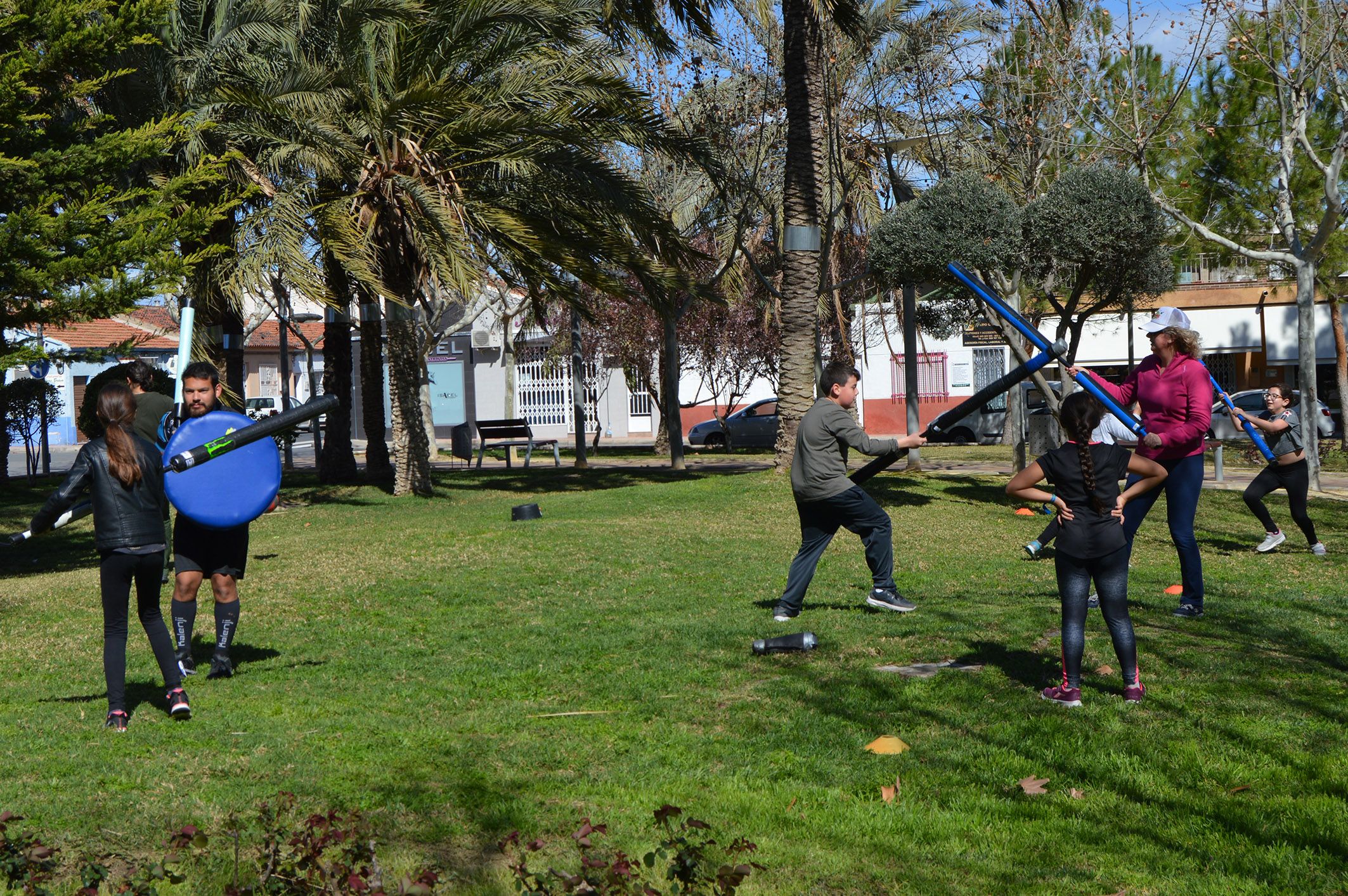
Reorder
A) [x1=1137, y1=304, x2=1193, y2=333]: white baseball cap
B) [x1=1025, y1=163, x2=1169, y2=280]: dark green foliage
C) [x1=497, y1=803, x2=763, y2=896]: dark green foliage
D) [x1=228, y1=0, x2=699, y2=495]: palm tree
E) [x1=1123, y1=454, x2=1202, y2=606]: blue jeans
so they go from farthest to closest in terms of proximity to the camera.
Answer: [x1=228, y1=0, x2=699, y2=495]: palm tree < [x1=1025, y1=163, x2=1169, y2=280]: dark green foliage < [x1=1137, y1=304, x2=1193, y2=333]: white baseball cap < [x1=1123, y1=454, x2=1202, y2=606]: blue jeans < [x1=497, y1=803, x2=763, y2=896]: dark green foliage

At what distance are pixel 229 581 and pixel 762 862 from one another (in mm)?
3952

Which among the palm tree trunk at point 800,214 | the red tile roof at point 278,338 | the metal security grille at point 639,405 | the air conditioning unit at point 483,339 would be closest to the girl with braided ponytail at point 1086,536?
the palm tree trunk at point 800,214

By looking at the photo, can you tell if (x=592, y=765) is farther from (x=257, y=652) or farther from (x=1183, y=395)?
(x=1183, y=395)

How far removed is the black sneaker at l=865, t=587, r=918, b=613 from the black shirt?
8.98 feet

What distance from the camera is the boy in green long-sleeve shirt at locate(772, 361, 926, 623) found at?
311 inches

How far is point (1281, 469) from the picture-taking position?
11477 mm

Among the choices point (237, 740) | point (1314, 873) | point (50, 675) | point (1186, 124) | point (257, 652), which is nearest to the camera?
point (1314, 873)

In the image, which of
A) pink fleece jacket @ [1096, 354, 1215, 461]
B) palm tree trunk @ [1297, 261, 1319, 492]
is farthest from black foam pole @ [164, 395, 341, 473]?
palm tree trunk @ [1297, 261, 1319, 492]

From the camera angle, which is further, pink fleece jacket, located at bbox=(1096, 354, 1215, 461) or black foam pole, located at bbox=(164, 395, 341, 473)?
pink fleece jacket, located at bbox=(1096, 354, 1215, 461)

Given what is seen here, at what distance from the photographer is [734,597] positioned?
9.44 m

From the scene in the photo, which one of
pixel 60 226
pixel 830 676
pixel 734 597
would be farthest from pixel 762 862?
pixel 60 226

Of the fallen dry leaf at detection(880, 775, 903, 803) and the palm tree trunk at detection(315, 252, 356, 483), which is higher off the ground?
the palm tree trunk at detection(315, 252, 356, 483)

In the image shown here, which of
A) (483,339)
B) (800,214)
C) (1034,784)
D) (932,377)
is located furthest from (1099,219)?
(483,339)

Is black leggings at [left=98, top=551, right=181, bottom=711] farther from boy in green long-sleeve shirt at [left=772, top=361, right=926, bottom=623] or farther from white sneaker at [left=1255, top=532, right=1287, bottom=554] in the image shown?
white sneaker at [left=1255, top=532, right=1287, bottom=554]
